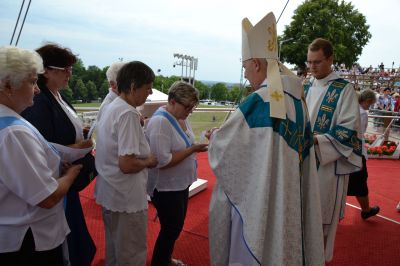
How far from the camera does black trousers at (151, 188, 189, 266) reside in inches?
99.4

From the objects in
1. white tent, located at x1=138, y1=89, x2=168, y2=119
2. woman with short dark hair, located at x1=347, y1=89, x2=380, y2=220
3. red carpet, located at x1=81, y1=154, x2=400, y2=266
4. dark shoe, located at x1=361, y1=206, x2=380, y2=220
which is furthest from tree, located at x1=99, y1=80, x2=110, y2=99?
dark shoe, located at x1=361, y1=206, x2=380, y2=220

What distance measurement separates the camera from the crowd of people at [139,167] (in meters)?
1.45

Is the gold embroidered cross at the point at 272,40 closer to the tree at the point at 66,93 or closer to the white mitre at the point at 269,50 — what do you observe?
the white mitre at the point at 269,50

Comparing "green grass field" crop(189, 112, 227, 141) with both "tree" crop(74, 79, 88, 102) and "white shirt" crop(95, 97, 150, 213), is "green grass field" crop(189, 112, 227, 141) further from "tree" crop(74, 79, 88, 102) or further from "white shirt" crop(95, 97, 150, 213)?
"white shirt" crop(95, 97, 150, 213)

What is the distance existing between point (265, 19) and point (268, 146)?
76 centimetres

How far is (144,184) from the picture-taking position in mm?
2195

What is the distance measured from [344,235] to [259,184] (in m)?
2.54

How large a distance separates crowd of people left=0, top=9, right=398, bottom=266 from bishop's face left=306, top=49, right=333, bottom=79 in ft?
3.44

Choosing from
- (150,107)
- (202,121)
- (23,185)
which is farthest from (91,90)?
(23,185)

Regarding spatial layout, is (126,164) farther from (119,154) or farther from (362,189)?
(362,189)

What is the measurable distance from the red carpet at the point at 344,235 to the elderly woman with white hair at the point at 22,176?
1.60 m

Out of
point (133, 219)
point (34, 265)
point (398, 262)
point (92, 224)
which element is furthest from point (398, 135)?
point (34, 265)

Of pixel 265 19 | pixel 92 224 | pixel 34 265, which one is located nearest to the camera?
pixel 34 265

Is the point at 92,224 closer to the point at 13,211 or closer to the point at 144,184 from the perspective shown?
the point at 144,184
